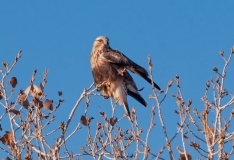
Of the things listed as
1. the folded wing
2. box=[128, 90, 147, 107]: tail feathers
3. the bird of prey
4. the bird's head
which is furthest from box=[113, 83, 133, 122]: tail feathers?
the bird's head

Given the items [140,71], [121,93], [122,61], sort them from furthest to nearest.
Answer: [122,61] → [121,93] → [140,71]

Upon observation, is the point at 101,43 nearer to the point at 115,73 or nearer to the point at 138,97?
the point at 115,73

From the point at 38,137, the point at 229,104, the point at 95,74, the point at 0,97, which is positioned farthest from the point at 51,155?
the point at 95,74

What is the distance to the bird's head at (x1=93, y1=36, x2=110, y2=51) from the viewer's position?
986 centimetres

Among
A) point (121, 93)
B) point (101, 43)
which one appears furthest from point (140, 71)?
point (101, 43)

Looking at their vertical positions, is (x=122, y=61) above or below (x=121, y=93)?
above

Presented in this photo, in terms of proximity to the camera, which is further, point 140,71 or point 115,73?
point 115,73

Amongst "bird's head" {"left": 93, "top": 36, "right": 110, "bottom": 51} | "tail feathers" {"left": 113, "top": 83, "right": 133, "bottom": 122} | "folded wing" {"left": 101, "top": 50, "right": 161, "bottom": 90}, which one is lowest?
"tail feathers" {"left": 113, "top": 83, "right": 133, "bottom": 122}

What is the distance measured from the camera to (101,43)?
994cm

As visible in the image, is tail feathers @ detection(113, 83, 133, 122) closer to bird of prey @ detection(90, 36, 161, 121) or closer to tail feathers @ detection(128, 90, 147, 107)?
bird of prey @ detection(90, 36, 161, 121)

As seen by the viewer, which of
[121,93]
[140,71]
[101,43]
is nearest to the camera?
[140,71]

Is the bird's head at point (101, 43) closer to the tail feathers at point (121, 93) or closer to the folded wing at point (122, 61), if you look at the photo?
the folded wing at point (122, 61)

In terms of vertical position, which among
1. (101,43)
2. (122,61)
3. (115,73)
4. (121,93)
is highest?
(101,43)

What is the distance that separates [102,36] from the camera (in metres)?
10.2
